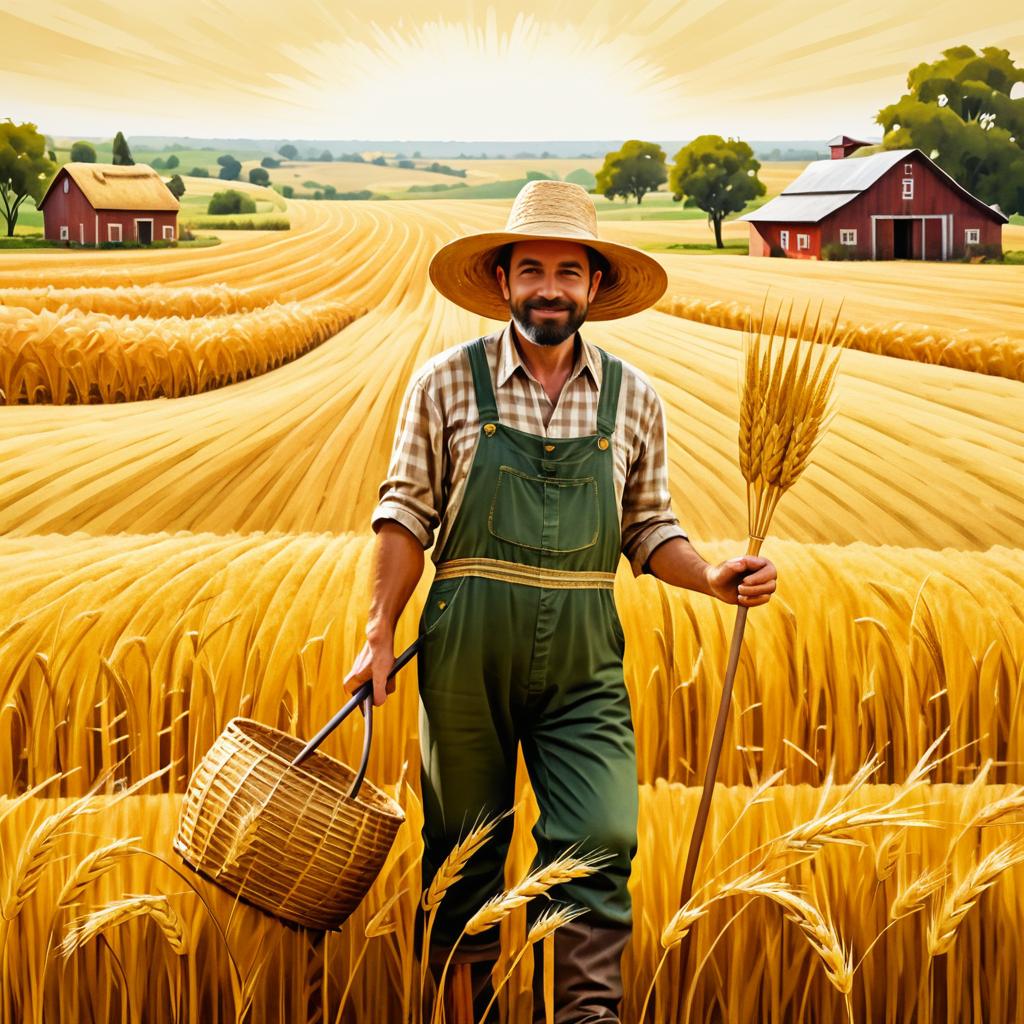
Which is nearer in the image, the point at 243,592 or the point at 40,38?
the point at 243,592

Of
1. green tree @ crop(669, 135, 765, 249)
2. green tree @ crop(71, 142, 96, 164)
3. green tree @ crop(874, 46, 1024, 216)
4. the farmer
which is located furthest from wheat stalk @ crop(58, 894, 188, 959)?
green tree @ crop(874, 46, 1024, 216)

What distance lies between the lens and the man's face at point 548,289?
206 centimetres

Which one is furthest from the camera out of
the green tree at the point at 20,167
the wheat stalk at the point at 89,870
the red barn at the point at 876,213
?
the red barn at the point at 876,213

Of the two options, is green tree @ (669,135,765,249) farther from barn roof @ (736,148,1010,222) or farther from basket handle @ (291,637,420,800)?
basket handle @ (291,637,420,800)

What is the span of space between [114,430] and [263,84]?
1.20 m

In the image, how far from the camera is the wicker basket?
6.42 ft

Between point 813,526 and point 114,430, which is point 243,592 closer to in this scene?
point 114,430

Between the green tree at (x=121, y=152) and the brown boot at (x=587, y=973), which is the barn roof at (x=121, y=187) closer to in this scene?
the green tree at (x=121, y=152)

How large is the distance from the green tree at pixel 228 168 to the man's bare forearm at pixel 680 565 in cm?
217

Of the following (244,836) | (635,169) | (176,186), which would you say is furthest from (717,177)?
(244,836)

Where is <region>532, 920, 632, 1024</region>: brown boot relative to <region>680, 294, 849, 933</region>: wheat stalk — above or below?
below

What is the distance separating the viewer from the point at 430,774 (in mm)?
2115

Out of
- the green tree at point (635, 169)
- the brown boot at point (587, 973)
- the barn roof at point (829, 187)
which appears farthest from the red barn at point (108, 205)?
the brown boot at point (587, 973)

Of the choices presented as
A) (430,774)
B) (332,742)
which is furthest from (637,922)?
(332,742)
